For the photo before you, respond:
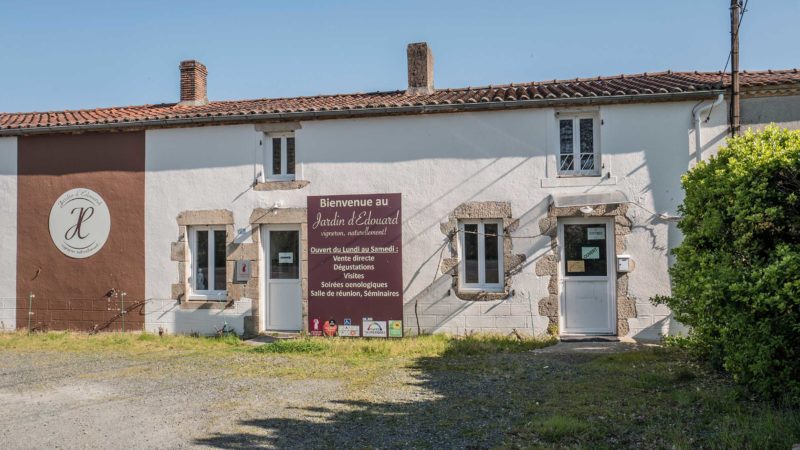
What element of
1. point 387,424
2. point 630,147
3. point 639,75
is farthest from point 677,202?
point 387,424

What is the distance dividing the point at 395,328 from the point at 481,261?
5.87 ft

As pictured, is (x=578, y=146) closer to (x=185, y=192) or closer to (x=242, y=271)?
(x=242, y=271)

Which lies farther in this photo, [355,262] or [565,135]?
[355,262]

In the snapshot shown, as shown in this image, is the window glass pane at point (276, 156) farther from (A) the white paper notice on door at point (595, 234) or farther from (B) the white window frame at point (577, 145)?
(A) the white paper notice on door at point (595, 234)

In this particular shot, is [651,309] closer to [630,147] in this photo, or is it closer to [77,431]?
[630,147]

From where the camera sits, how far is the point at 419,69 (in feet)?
37.6

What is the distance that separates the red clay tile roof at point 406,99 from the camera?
947 cm

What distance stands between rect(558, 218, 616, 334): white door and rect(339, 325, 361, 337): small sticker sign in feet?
10.8

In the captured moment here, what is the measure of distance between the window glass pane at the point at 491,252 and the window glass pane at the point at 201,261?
4.94 meters

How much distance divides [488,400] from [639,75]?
758cm

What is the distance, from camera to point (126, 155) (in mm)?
11016

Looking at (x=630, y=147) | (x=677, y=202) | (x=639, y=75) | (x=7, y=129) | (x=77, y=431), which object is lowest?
(x=77, y=431)

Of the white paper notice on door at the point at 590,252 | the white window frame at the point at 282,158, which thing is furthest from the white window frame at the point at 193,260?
the white paper notice on door at the point at 590,252

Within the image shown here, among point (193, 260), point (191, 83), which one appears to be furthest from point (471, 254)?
point (191, 83)
